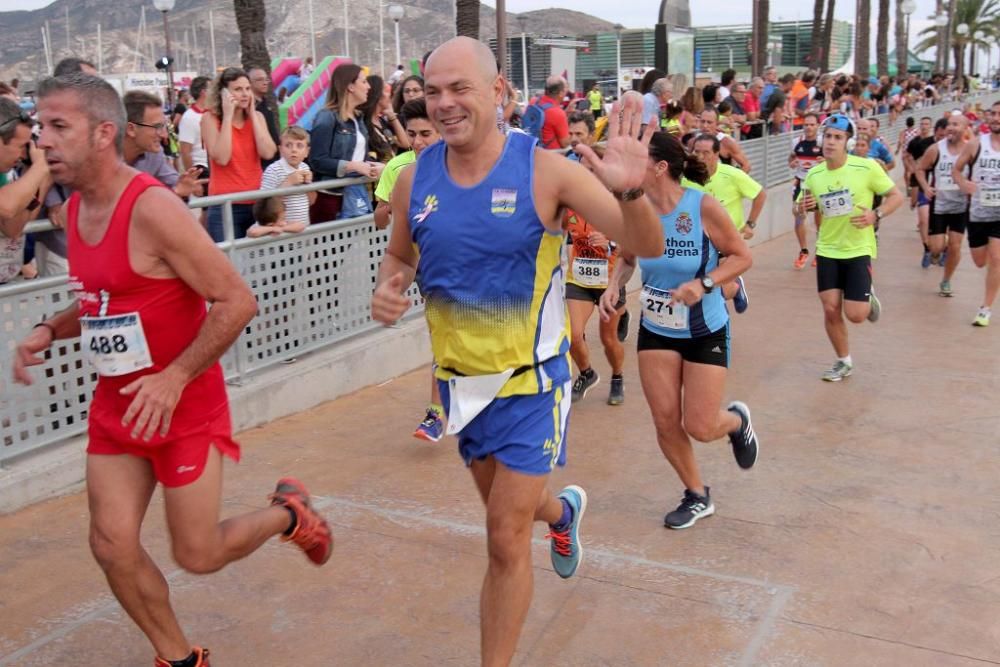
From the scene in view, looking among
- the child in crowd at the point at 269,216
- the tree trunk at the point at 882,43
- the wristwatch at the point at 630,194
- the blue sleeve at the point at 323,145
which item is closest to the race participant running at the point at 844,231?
the blue sleeve at the point at 323,145

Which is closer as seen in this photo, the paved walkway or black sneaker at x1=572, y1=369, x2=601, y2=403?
the paved walkway

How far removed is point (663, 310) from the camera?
4.96 m

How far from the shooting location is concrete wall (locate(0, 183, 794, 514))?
5195mm

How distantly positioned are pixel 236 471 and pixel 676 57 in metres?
11.6

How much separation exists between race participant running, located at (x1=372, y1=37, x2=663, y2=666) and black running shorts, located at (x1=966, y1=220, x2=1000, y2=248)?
7.31 metres

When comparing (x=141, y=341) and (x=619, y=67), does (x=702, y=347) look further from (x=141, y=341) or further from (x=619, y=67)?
(x=619, y=67)

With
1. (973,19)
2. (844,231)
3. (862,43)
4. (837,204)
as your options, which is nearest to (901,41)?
(862,43)

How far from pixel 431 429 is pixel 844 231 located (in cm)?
352

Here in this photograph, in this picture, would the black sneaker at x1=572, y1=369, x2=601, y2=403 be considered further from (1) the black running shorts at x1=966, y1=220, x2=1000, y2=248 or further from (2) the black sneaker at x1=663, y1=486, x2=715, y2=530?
(1) the black running shorts at x1=966, y1=220, x2=1000, y2=248

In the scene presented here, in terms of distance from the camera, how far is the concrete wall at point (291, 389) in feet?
17.0

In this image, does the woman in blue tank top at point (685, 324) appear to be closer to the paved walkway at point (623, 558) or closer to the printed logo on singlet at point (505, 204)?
the paved walkway at point (623, 558)

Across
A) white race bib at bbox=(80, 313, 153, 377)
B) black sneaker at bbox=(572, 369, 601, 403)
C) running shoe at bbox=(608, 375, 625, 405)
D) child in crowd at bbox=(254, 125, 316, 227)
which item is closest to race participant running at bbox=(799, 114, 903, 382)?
running shoe at bbox=(608, 375, 625, 405)

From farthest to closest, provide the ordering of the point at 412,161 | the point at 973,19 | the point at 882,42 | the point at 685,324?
the point at 973,19
the point at 882,42
the point at 412,161
the point at 685,324

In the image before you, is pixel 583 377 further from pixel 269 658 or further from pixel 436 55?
pixel 436 55
